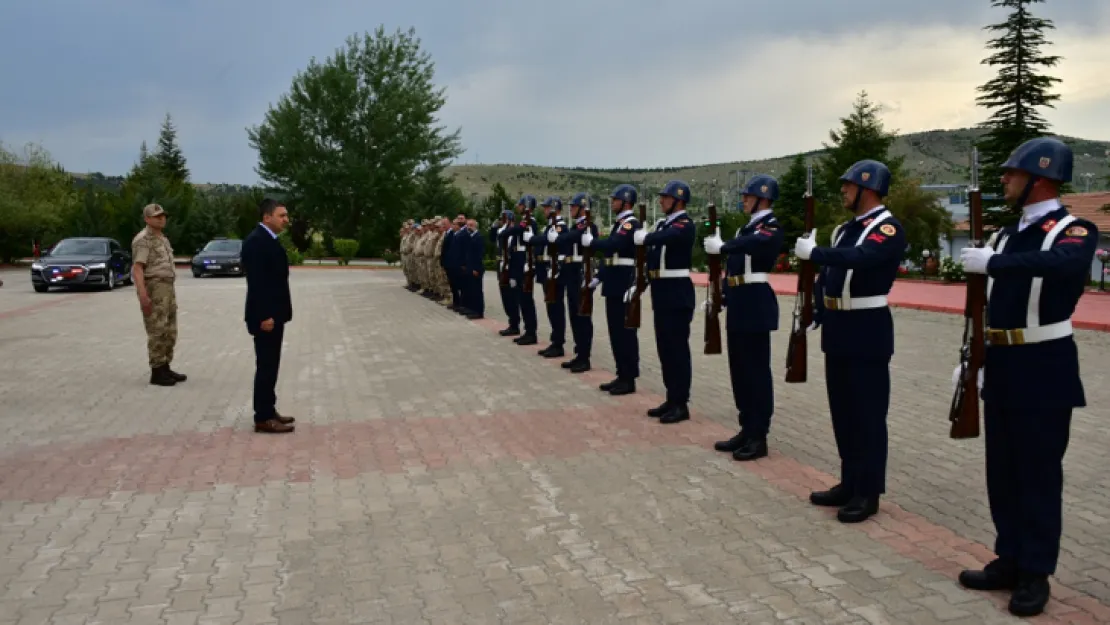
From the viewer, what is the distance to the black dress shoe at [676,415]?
7387 mm

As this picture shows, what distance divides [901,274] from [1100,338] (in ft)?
53.6

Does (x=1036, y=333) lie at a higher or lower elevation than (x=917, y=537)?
higher

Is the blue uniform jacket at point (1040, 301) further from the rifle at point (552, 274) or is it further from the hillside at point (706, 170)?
the hillside at point (706, 170)

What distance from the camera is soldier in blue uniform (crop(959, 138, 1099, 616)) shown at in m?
3.69

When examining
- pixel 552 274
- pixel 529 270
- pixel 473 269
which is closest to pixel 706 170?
pixel 473 269

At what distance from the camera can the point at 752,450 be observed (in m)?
6.23

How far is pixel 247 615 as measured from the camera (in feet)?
12.6

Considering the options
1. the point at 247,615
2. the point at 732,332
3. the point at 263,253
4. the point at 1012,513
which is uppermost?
the point at 263,253

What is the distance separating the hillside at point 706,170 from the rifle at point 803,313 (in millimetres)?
104856

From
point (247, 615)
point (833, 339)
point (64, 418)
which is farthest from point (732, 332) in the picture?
point (64, 418)

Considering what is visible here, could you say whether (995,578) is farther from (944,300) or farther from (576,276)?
(944,300)

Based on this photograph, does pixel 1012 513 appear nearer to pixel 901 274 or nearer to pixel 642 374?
pixel 642 374

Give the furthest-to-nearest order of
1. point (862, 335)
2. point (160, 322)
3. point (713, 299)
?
point (160, 322)
point (713, 299)
point (862, 335)

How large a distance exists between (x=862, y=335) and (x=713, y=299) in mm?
1978
